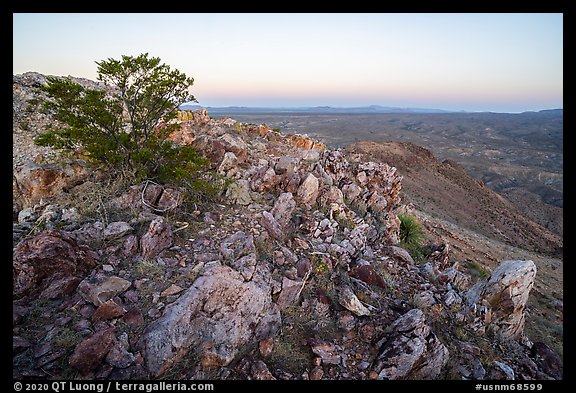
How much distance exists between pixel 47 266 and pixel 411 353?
5333mm

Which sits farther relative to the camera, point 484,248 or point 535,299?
point 484,248

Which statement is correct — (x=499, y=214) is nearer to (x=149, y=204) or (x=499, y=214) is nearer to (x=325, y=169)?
(x=325, y=169)

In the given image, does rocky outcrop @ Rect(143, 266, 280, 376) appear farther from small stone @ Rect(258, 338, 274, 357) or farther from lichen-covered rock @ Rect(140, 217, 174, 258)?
lichen-covered rock @ Rect(140, 217, 174, 258)

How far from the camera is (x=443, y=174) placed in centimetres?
3122

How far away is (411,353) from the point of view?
14.8 ft

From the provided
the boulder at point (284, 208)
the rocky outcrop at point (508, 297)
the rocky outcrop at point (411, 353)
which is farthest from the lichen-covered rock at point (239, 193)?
the rocky outcrop at point (508, 297)

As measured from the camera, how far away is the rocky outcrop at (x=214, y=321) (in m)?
3.98

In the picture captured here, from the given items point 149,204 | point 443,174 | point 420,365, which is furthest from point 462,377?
point 443,174

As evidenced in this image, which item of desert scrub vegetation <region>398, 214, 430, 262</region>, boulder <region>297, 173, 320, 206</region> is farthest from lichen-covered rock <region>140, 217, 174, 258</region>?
desert scrub vegetation <region>398, 214, 430, 262</region>

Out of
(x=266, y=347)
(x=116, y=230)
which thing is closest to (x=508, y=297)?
(x=266, y=347)

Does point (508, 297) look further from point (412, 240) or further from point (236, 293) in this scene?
point (236, 293)
